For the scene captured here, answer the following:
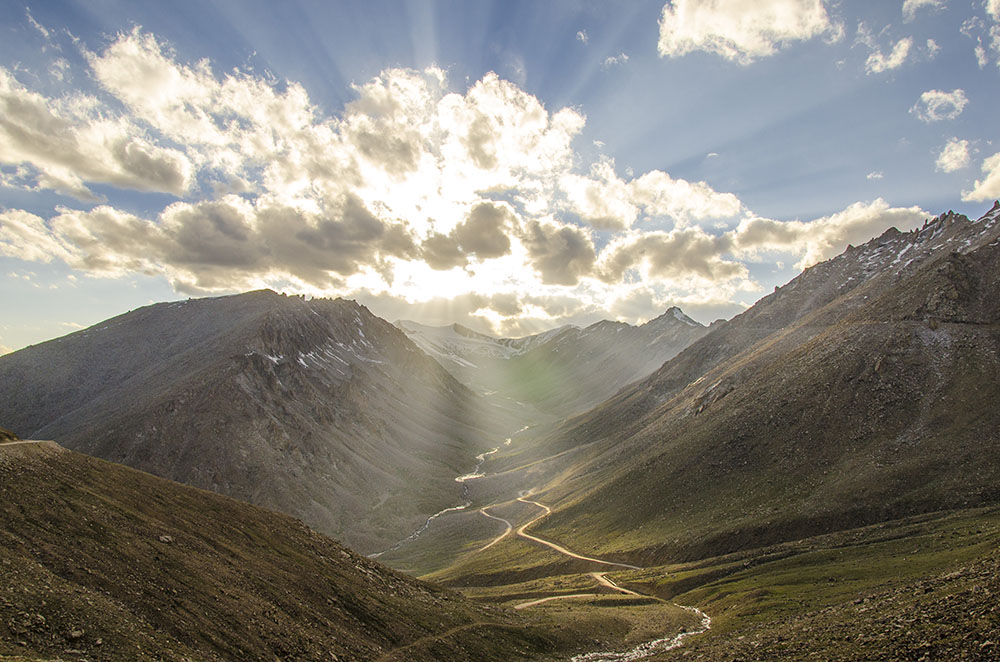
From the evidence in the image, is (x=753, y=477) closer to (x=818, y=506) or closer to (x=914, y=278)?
(x=818, y=506)

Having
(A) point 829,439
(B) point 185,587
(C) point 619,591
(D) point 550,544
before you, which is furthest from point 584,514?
(B) point 185,587

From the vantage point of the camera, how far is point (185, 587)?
3381 centimetres

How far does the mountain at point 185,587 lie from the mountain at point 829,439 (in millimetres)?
52902

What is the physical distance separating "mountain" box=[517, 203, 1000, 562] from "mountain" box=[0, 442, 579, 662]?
174ft

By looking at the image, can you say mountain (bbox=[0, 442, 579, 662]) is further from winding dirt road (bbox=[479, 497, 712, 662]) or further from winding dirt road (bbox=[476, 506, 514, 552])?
winding dirt road (bbox=[476, 506, 514, 552])

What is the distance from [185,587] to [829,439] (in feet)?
359

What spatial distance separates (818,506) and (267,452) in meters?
150

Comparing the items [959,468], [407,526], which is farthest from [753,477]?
[407,526]

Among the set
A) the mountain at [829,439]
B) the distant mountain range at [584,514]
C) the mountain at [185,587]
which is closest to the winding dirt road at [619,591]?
the distant mountain range at [584,514]

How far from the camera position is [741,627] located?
51.2 metres

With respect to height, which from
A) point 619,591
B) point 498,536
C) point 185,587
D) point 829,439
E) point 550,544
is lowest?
point 498,536

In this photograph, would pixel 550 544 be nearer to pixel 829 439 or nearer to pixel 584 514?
pixel 584 514

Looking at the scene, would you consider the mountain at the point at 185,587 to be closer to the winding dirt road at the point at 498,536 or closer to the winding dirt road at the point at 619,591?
the winding dirt road at the point at 619,591

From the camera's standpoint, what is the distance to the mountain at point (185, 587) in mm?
25625
